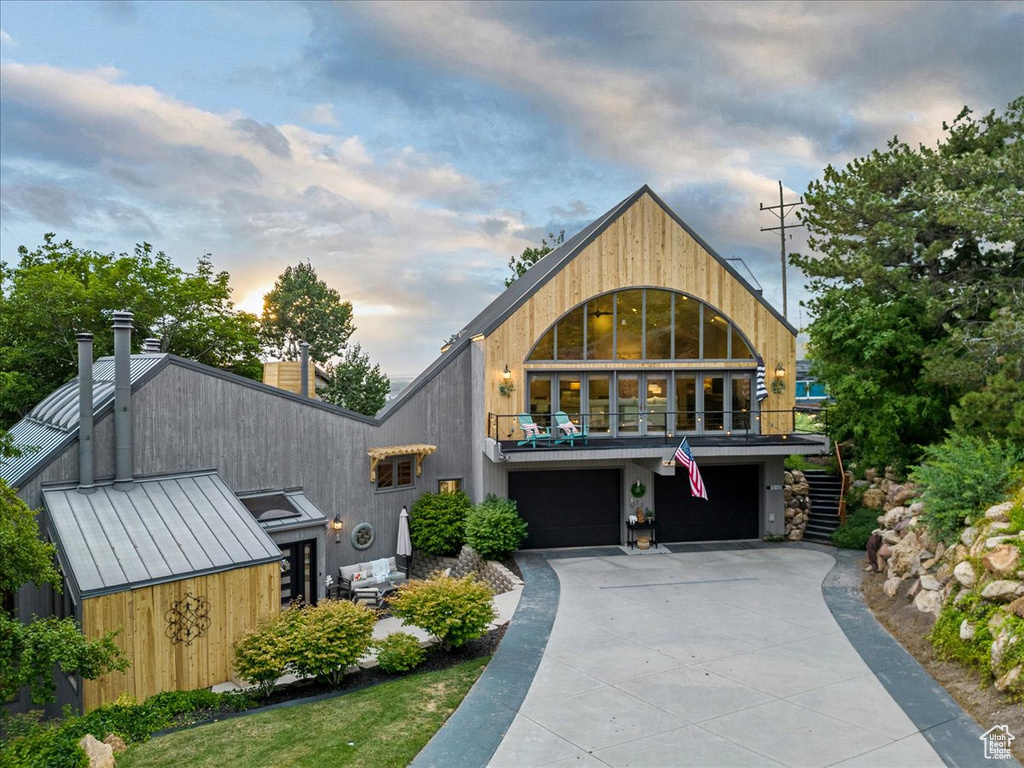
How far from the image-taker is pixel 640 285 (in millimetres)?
17281

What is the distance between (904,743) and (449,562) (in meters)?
11.5

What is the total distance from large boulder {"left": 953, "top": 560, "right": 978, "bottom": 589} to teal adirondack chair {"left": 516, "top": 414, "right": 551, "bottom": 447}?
8.93 m

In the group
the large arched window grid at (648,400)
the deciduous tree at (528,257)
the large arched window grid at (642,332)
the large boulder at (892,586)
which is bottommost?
the large boulder at (892,586)

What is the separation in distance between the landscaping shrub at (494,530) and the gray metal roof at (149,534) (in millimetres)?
5865

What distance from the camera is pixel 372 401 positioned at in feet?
115

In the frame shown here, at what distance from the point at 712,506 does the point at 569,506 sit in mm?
4334

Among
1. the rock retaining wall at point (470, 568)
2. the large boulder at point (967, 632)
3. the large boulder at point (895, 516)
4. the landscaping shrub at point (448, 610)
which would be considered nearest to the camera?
the large boulder at point (967, 632)

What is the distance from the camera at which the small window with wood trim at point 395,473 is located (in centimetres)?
1667

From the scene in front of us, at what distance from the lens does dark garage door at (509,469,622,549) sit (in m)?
17.4

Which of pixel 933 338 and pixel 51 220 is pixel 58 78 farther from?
pixel 933 338

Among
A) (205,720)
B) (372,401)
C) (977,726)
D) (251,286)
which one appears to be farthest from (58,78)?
(251,286)

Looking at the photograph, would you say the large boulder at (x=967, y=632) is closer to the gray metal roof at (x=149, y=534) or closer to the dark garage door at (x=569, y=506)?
the dark garage door at (x=569, y=506)

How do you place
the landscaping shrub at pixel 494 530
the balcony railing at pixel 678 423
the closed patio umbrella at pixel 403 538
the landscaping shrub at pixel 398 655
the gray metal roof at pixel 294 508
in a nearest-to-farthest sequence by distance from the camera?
the landscaping shrub at pixel 398 655, the gray metal roof at pixel 294 508, the landscaping shrub at pixel 494 530, the closed patio umbrella at pixel 403 538, the balcony railing at pixel 678 423

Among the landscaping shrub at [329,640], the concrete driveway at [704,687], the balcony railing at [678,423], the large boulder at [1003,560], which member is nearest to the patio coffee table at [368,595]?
the concrete driveway at [704,687]
